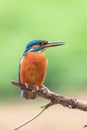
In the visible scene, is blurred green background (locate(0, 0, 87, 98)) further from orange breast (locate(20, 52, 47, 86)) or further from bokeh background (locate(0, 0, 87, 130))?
orange breast (locate(20, 52, 47, 86))

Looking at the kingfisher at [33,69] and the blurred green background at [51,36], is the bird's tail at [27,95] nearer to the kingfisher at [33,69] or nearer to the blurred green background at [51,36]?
the kingfisher at [33,69]

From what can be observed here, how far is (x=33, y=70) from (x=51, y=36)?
3383 mm

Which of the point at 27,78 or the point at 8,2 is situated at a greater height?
the point at 27,78

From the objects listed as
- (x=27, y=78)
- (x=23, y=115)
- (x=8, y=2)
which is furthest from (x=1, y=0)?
(x=27, y=78)

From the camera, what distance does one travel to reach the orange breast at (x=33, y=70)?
1.98m

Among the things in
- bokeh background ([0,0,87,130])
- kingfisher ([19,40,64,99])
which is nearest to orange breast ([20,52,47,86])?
kingfisher ([19,40,64,99])

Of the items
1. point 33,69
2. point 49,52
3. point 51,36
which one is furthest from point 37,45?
point 49,52

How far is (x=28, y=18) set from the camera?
5.82 metres

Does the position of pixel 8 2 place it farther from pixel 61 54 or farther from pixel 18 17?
pixel 61 54

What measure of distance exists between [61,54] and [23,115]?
511 mm

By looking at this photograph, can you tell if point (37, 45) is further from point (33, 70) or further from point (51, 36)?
point (51, 36)

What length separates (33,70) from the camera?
1977 millimetres

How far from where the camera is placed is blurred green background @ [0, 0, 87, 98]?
17.3 feet

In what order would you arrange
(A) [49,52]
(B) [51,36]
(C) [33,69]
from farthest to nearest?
(A) [49,52], (B) [51,36], (C) [33,69]
